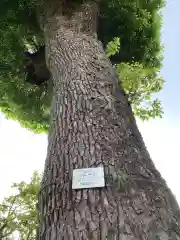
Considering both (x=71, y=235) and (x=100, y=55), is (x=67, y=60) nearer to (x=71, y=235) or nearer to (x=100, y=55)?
(x=100, y=55)

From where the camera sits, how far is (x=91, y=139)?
2807 mm

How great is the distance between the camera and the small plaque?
231cm

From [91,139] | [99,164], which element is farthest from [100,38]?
[99,164]

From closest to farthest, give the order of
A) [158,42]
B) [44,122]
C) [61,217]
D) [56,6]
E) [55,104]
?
[61,217]
[55,104]
[56,6]
[158,42]
[44,122]

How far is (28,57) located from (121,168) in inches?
215

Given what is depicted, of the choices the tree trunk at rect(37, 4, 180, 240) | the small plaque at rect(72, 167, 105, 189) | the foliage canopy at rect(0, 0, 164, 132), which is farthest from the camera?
the foliage canopy at rect(0, 0, 164, 132)

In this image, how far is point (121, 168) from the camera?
244 centimetres

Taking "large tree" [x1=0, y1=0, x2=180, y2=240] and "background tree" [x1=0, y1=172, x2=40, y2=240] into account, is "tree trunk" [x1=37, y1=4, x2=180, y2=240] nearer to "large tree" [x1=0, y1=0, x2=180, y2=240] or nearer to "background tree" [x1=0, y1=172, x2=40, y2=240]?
"large tree" [x1=0, y1=0, x2=180, y2=240]

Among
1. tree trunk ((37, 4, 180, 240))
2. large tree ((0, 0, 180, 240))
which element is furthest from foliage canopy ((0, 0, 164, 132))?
tree trunk ((37, 4, 180, 240))

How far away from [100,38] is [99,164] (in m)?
5.43

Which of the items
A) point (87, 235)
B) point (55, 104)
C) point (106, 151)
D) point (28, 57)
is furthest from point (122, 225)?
point (28, 57)

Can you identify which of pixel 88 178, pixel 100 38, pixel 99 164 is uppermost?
pixel 100 38

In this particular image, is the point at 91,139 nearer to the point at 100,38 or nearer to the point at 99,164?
the point at 99,164

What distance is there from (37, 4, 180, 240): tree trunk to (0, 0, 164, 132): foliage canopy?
10.1 feet
